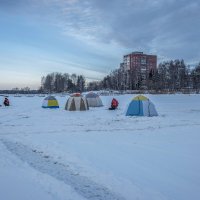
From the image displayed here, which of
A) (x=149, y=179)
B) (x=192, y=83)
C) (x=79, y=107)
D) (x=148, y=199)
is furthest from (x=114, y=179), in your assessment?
(x=192, y=83)

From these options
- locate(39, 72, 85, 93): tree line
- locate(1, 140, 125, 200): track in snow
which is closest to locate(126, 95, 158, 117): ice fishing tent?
locate(1, 140, 125, 200): track in snow

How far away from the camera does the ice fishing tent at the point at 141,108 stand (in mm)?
22781

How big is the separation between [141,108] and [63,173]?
626 inches

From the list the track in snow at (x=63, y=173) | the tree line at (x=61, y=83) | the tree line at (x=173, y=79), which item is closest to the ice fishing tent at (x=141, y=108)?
the track in snow at (x=63, y=173)

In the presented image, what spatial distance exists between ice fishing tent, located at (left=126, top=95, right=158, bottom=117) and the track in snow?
13.1 m

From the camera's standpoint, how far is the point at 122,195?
6.08 meters

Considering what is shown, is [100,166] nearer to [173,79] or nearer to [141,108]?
[141,108]

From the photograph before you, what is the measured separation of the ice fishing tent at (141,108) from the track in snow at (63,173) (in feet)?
43.1

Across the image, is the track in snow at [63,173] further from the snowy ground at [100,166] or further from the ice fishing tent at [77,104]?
the ice fishing tent at [77,104]

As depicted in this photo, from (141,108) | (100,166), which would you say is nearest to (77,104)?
(141,108)

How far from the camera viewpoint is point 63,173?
758 centimetres

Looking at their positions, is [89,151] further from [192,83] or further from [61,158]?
[192,83]

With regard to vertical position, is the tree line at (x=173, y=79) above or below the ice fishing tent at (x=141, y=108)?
above

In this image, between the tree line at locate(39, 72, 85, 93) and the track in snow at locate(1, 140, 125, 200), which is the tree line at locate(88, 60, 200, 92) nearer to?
the tree line at locate(39, 72, 85, 93)
